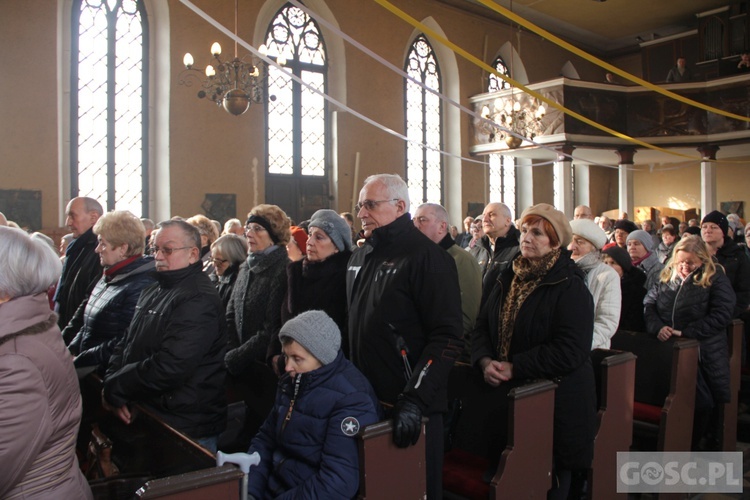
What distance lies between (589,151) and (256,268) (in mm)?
13165

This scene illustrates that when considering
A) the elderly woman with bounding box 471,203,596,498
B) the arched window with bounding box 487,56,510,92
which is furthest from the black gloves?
the arched window with bounding box 487,56,510,92

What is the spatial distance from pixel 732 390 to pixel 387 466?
3063mm

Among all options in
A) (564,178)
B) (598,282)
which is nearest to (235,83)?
(598,282)

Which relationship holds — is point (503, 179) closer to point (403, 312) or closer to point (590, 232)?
point (590, 232)

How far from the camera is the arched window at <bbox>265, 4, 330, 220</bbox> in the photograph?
12.1 m

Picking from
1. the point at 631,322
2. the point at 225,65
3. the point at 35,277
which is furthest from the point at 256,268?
the point at 225,65

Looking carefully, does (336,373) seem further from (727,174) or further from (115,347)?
(727,174)

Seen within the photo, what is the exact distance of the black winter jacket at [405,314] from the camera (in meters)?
2.48

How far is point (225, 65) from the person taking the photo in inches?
352

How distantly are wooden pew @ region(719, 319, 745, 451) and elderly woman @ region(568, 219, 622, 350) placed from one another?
4.15ft

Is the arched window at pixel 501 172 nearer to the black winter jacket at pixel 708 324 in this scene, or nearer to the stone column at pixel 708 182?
the stone column at pixel 708 182

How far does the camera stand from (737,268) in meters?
4.87

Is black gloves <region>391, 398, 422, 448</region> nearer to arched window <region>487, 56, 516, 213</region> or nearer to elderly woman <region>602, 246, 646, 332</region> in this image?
elderly woman <region>602, 246, 646, 332</region>

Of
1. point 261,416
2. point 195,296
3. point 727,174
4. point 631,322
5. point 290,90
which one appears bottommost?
point 261,416
